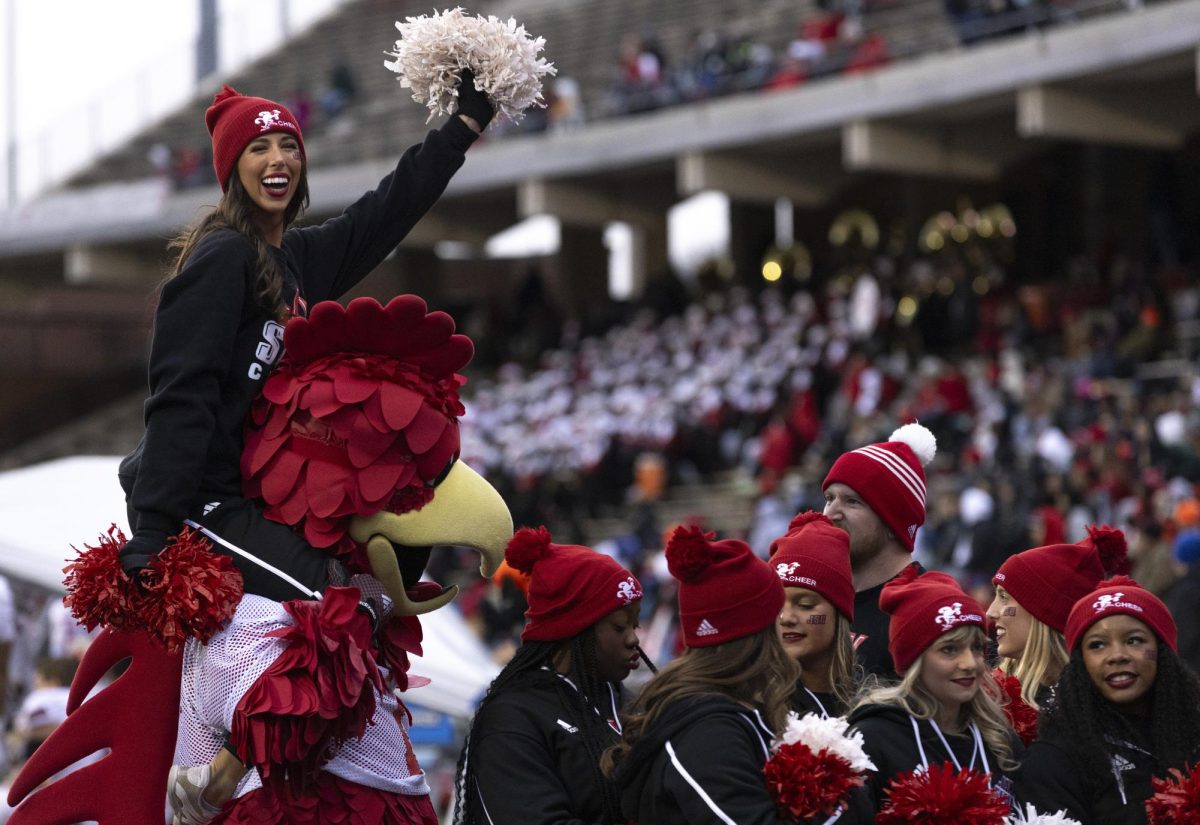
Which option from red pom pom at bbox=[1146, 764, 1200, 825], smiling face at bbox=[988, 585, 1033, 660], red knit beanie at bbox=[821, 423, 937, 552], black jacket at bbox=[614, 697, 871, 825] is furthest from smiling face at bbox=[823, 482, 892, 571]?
black jacket at bbox=[614, 697, 871, 825]

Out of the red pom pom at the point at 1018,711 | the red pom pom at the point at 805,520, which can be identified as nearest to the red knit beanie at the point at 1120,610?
the red pom pom at the point at 1018,711

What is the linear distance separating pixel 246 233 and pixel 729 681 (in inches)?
51.8

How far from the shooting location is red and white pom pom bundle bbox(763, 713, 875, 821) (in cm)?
342

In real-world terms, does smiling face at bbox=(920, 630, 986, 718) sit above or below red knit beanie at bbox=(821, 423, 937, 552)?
below

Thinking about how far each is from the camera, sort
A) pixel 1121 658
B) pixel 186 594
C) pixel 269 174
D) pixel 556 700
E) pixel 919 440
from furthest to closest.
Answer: pixel 919 440 < pixel 1121 658 < pixel 556 700 < pixel 269 174 < pixel 186 594

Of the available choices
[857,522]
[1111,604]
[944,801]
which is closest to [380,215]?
[857,522]

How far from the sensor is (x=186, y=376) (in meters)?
3.64

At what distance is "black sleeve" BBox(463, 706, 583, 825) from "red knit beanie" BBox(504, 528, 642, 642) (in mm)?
219

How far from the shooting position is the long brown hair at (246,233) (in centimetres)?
383

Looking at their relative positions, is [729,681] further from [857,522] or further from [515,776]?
[857,522]

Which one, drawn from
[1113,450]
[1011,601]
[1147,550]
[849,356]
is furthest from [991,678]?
[849,356]

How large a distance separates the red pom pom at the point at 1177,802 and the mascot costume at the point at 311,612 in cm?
142

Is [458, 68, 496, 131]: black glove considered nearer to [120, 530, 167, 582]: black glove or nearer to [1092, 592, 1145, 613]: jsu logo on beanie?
[120, 530, 167, 582]: black glove

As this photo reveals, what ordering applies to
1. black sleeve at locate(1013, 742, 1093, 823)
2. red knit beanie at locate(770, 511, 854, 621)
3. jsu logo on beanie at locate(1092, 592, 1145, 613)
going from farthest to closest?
jsu logo on beanie at locate(1092, 592, 1145, 613), red knit beanie at locate(770, 511, 854, 621), black sleeve at locate(1013, 742, 1093, 823)
